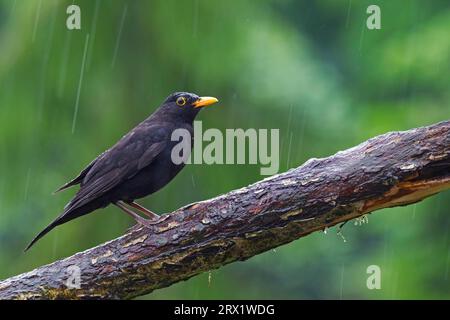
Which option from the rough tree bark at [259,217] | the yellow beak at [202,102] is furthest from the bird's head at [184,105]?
the rough tree bark at [259,217]

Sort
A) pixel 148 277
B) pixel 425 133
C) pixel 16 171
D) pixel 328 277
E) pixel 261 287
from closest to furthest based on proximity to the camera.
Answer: pixel 425 133 < pixel 148 277 < pixel 16 171 < pixel 261 287 < pixel 328 277

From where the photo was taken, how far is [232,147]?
831 cm

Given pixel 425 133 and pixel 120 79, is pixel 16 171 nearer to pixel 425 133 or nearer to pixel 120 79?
pixel 120 79

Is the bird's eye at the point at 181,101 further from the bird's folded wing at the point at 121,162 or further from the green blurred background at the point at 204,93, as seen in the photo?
the green blurred background at the point at 204,93

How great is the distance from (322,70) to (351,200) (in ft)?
20.1

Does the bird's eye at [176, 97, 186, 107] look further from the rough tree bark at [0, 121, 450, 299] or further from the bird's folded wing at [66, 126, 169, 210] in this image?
the rough tree bark at [0, 121, 450, 299]

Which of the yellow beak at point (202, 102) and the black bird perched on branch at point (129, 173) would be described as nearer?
the black bird perched on branch at point (129, 173)

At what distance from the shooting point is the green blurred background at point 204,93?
25.3 ft

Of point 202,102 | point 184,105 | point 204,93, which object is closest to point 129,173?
point 184,105

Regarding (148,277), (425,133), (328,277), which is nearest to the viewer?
(425,133)

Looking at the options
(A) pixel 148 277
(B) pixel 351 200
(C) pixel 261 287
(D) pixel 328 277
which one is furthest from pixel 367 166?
(D) pixel 328 277

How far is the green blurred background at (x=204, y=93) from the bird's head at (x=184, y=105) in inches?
48.3

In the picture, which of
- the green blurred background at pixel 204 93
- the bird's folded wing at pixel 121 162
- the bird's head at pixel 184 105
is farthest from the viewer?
the green blurred background at pixel 204 93
